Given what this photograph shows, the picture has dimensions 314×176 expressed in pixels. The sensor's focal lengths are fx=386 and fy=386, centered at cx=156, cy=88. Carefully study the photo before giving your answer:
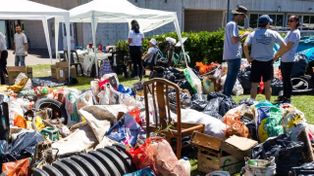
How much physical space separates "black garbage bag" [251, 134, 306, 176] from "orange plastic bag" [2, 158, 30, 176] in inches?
97.6

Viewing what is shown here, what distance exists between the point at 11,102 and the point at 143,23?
9.06 meters

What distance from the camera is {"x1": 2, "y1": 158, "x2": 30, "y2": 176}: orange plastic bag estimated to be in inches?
155

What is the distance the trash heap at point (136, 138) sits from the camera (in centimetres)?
398

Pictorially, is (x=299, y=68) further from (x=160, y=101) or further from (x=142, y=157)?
(x=142, y=157)

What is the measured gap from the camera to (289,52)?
23.9 feet

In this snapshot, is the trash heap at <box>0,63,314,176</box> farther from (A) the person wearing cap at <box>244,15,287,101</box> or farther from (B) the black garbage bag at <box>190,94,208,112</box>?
(A) the person wearing cap at <box>244,15,287,101</box>

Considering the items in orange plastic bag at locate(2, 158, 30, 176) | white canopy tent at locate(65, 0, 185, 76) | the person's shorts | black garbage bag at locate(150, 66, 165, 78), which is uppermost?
white canopy tent at locate(65, 0, 185, 76)

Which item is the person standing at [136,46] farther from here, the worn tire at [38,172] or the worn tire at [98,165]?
the worn tire at [38,172]

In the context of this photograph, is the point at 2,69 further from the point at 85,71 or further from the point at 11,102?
the point at 11,102

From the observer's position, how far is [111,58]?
43.0 feet

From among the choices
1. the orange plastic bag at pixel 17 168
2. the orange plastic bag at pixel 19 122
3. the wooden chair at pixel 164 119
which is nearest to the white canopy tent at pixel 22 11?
the orange plastic bag at pixel 19 122

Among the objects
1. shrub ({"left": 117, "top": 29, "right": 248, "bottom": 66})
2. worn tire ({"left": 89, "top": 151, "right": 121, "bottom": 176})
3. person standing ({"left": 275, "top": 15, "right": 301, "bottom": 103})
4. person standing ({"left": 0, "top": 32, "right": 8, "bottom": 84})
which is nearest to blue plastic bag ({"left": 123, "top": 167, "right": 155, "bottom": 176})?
worn tire ({"left": 89, "top": 151, "right": 121, "bottom": 176})

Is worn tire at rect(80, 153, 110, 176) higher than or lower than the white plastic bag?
lower

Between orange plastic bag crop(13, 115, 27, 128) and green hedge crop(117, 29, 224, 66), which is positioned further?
green hedge crop(117, 29, 224, 66)
